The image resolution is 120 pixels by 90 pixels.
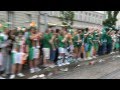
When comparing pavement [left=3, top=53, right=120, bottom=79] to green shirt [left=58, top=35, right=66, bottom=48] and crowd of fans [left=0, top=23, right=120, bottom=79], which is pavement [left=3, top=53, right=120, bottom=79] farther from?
green shirt [left=58, top=35, right=66, bottom=48]

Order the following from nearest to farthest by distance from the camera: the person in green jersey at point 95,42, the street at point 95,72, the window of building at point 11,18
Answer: the street at point 95,72
the window of building at point 11,18
the person in green jersey at point 95,42

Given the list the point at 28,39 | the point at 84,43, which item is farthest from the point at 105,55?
the point at 28,39

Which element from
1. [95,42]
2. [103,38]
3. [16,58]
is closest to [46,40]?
[16,58]

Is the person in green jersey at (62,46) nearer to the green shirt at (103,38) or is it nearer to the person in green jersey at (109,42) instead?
the green shirt at (103,38)

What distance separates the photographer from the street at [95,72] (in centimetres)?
1112

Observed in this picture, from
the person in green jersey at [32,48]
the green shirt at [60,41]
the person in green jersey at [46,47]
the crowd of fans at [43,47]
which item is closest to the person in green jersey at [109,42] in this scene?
the crowd of fans at [43,47]

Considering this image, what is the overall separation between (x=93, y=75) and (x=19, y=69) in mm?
2779

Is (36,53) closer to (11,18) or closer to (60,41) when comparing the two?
(60,41)

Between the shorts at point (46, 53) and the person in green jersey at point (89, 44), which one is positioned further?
the person in green jersey at point (89, 44)

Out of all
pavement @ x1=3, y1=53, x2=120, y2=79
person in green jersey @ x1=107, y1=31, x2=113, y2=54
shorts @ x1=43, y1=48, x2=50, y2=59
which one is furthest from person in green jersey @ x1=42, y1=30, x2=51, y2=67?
person in green jersey @ x1=107, y1=31, x2=113, y2=54

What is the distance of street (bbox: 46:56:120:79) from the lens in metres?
11.1

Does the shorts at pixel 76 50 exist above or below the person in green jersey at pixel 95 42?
below
